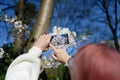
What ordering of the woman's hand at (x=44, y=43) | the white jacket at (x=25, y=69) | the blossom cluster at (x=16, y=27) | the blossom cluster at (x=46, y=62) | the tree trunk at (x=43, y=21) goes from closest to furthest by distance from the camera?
the white jacket at (x=25, y=69) → the woman's hand at (x=44, y=43) → the tree trunk at (x=43, y=21) → the blossom cluster at (x=46, y=62) → the blossom cluster at (x=16, y=27)

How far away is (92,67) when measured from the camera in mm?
1045

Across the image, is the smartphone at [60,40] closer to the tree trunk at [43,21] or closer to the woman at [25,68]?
the woman at [25,68]

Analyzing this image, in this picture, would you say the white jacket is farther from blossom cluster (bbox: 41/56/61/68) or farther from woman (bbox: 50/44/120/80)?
blossom cluster (bbox: 41/56/61/68)

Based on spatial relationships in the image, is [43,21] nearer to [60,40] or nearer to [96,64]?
[60,40]

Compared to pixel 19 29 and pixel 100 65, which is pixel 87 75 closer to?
pixel 100 65

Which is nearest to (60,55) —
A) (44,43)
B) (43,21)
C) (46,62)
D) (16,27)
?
(44,43)

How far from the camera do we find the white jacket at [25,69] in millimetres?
1712

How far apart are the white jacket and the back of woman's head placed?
2.11 ft

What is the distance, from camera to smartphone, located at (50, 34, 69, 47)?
225 cm

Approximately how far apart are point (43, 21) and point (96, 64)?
2.32 metres

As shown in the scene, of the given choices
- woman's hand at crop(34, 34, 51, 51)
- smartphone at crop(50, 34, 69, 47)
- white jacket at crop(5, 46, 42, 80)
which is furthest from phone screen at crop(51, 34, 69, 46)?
white jacket at crop(5, 46, 42, 80)

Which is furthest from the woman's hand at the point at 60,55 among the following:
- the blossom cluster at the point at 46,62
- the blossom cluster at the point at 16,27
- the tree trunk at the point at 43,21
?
the blossom cluster at the point at 16,27

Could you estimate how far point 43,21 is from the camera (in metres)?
3.35

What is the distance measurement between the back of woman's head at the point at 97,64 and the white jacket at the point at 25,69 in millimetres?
644
